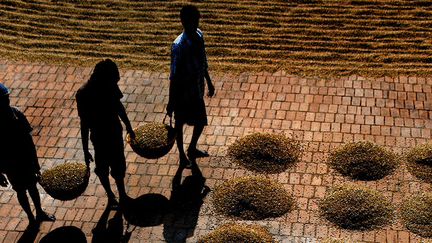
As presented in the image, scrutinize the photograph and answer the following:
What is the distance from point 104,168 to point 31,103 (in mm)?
3397

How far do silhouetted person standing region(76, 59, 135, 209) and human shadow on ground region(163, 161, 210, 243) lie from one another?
0.77 metres

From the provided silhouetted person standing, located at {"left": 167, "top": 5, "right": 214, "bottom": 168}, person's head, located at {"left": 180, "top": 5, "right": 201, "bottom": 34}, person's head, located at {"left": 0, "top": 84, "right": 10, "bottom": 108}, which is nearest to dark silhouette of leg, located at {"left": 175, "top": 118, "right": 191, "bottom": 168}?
silhouetted person standing, located at {"left": 167, "top": 5, "right": 214, "bottom": 168}

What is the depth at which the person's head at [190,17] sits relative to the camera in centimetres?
697

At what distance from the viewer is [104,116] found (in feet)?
22.2

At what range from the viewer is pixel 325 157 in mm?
8242

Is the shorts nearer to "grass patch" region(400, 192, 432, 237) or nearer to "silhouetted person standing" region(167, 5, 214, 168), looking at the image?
"silhouetted person standing" region(167, 5, 214, 168)

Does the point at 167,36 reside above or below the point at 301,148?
above

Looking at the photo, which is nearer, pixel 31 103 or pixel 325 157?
pixel 325 157

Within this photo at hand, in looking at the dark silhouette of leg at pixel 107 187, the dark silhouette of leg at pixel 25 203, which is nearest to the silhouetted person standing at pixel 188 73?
the dark silhouette of leg at pixel 107 187

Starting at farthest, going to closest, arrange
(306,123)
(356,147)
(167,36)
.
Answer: (167,36)
(306,123)
(356,147)

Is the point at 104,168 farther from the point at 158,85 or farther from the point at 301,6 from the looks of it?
the point at 301,6

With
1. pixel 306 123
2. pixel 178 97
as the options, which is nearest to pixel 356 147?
pixel 306 123

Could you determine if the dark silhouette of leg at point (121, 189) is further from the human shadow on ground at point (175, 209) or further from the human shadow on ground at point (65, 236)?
the human shadow on ground at point (65, 236)

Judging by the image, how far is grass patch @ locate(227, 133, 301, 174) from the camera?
809 cm
